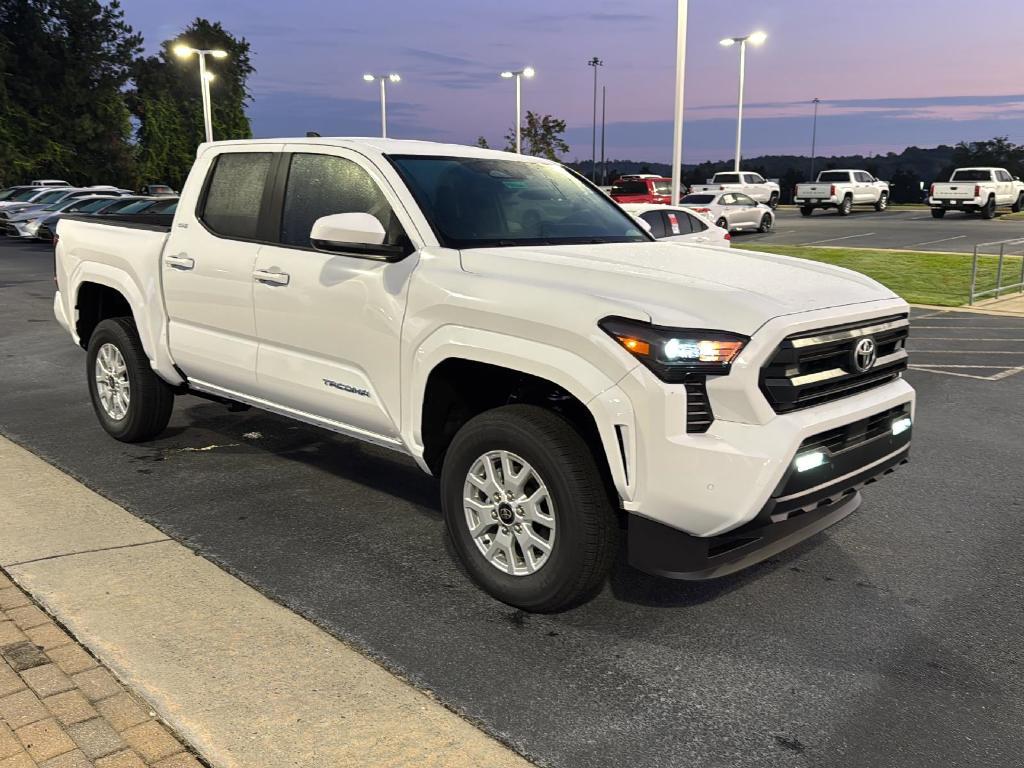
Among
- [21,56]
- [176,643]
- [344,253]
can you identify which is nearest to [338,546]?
[176,643]

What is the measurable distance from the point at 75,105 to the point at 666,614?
63723mm

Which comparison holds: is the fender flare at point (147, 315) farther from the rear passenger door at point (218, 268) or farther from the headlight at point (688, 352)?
the headlight at point (688, 352)

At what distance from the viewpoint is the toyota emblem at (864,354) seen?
366 centimetres

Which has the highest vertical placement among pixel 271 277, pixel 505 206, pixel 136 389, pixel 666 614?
pixel 505 206

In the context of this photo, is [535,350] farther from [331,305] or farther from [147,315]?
[147,315]

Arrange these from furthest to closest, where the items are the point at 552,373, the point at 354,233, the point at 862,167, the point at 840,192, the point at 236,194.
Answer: the point at 862,167, the point at 840,192, the point at 236,194, the point at 354,233, the point at 552,373

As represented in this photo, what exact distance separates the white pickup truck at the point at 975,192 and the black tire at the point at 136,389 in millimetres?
37164

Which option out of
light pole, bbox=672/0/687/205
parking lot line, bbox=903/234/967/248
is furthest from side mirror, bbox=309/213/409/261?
parking lot line, bbox=903/234/967/248

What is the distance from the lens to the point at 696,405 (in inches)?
129

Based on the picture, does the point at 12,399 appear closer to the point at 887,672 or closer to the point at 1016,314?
the point at 887,672

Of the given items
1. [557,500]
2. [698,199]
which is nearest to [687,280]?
[557,500]

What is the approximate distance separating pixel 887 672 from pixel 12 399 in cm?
714

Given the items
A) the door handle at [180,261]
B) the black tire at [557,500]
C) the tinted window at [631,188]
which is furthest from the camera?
the tinted window at [631,188]

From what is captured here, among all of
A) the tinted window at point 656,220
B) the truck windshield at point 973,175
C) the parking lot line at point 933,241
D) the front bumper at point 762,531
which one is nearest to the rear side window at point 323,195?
the front bumper at point 762,531
